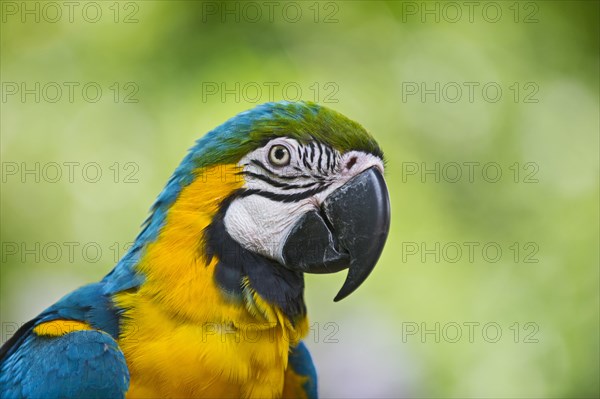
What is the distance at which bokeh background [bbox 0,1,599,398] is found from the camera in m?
5.41

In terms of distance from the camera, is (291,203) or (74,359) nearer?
(74,359)

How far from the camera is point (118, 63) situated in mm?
5594

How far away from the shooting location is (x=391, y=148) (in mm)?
5820

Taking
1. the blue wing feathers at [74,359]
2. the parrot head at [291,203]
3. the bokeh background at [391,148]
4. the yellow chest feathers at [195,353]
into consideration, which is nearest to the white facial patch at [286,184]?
the parrot head at [291,203]

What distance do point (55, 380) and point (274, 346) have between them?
80 cm

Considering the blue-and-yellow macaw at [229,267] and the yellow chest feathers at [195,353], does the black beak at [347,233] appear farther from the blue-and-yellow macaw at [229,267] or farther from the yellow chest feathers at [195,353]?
the yellow chest feathers at [195,353]

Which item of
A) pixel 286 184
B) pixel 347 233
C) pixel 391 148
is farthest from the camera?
pixel 391 148

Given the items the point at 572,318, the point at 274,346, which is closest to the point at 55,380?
the point at 274,346

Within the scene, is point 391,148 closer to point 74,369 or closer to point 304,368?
point 304,368

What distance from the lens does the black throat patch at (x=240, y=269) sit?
8.27ft

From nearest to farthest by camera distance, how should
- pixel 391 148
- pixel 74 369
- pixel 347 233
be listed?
1. pixel 74 369
2. pixel 347 233
3. pixel 391 148

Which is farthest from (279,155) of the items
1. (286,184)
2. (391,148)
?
(391,148)

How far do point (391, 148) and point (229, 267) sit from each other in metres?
3.52

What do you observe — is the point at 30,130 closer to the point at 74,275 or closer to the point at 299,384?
the point at 74,275
